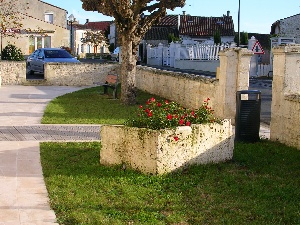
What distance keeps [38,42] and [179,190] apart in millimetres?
45757

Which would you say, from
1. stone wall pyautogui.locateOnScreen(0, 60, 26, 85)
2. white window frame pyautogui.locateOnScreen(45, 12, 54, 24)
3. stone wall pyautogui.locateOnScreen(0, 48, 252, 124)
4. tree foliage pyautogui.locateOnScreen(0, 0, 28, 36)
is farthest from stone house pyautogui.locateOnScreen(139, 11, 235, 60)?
stone wall pyautogui.locateOnScreen(0, 60, 26, 85)

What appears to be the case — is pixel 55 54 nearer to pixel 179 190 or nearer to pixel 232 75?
pixel 232 75

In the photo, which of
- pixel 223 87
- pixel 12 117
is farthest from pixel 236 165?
pixel 12 117

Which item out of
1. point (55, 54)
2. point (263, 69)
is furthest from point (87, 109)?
point (263, 69)

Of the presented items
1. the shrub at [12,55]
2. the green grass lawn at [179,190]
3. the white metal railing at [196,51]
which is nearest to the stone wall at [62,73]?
the shrub at [12,55]

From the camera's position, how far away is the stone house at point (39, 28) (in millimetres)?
46819

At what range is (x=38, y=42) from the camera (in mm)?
50938

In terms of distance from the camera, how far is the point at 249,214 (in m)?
6.14

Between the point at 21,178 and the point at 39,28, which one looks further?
the point at 39,28

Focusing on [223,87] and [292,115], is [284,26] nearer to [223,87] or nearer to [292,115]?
[223,87]

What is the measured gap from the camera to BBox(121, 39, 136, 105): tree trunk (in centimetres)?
1816

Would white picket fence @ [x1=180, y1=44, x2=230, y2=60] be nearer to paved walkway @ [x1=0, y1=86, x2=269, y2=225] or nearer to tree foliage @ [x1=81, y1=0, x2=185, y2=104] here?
tree foliage @ [x1=81, y1=0, x2=185, y2=104]

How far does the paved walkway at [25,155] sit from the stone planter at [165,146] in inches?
49.2

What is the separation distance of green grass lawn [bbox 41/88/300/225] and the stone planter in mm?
160
